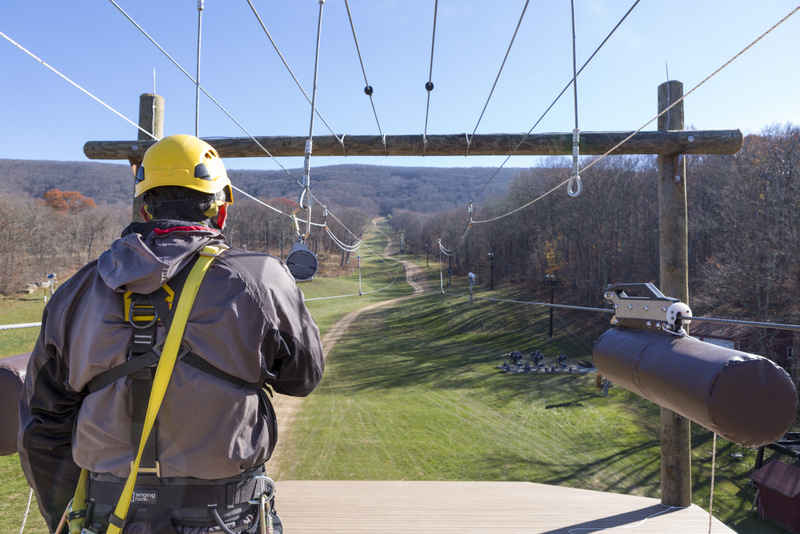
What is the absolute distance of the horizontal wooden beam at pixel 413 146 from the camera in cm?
498

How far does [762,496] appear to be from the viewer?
13.4m

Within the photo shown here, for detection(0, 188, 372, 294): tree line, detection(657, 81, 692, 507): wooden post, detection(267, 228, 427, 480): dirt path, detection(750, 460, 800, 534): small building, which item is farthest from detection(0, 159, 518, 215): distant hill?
detection(657, 81, 692, 507): wooden post

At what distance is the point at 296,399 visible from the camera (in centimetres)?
1948

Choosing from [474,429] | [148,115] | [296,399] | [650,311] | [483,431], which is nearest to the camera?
[650,311]

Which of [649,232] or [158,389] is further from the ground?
[649,232]

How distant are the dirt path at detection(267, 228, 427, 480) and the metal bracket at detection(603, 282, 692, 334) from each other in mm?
10861

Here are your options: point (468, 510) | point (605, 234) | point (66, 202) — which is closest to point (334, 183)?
A: point (66, 202)

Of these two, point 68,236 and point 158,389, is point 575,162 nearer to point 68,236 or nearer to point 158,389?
point 158,389

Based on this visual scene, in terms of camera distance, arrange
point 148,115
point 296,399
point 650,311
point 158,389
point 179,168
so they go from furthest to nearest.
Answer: point 296,399
point 148,115
point 650,311
point 179,168
point 158,389

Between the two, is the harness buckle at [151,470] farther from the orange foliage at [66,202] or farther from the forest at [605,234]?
the orange foliage at [66,202]

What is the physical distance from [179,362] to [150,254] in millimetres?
323

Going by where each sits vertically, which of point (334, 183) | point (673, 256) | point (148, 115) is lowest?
point (673, 256)

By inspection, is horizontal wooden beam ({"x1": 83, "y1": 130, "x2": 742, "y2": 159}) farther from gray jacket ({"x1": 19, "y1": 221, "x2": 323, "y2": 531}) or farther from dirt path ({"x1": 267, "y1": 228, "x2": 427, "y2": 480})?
dirt path ({"x1": 267, "y1": 228, "x2": 427, "y2": 480})

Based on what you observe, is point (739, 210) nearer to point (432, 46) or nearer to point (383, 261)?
point (432, 46)
